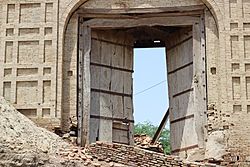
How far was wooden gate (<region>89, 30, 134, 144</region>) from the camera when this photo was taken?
709 inches

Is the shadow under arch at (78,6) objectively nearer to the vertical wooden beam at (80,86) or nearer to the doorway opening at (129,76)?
the vertical wooden beam at (80,86)

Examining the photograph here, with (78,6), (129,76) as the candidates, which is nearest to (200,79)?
(129,76)

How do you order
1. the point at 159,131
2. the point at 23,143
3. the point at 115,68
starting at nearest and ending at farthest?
1. the point at 23,143
2. the point at 115,68
3. the point at 159,131

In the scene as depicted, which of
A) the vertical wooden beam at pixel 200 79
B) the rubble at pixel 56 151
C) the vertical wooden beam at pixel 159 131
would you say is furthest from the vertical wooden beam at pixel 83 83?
the vertical wooden beam at pixel 159 131

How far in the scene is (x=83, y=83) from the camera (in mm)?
17641

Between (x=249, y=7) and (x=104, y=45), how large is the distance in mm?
4574

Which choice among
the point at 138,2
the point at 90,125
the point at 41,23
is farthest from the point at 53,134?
the point at 138,2

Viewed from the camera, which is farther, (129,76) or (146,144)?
(146,144)

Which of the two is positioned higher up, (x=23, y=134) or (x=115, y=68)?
(x=115, y=68)

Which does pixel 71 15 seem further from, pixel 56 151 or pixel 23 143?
pixel 23 143

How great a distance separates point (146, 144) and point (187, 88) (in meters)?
4.96

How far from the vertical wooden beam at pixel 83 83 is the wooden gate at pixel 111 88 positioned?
290mm

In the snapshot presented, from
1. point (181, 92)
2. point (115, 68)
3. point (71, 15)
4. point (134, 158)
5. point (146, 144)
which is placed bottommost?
point (134, 158)

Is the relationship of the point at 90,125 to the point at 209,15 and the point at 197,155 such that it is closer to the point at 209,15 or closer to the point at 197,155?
the point at 197,155
